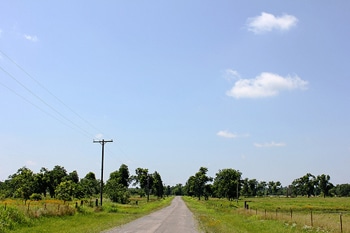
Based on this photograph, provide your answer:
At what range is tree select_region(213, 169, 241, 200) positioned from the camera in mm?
134500

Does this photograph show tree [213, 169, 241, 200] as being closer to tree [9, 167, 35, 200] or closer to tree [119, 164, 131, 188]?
tree [119, 164, 131, 188]

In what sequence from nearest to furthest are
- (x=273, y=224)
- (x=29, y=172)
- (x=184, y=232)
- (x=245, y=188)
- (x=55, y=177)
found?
(x=184, y=232), (x=273, y=224), (x=29, y=172), (x=55, y=177), (x=245, y=188)

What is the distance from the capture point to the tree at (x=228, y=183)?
134m

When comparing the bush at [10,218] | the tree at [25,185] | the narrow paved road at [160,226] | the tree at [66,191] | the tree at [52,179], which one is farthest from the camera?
the tree at [52,179]

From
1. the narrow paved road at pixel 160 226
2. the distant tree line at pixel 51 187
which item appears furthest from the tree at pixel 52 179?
the narrow paved road at pixel 160 226

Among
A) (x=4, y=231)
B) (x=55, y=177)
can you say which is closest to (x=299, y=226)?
(x=4, y=231)

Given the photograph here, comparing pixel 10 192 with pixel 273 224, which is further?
pixel 10 192

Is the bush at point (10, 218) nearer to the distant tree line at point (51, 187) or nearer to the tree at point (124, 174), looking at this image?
the distant tree line at point (51, 187)

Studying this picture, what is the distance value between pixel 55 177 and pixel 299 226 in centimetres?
10246

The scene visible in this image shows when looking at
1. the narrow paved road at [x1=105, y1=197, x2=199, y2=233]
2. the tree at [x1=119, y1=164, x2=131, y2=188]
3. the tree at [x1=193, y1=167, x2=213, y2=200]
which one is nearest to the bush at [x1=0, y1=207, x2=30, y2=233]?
the narrow paved road at [x1=105, y1=197, x2=199, y2=233]

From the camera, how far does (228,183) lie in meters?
136

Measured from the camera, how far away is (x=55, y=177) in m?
116

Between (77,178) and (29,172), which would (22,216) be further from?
(77,178)

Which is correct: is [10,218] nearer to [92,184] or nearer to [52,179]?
[52,179]
